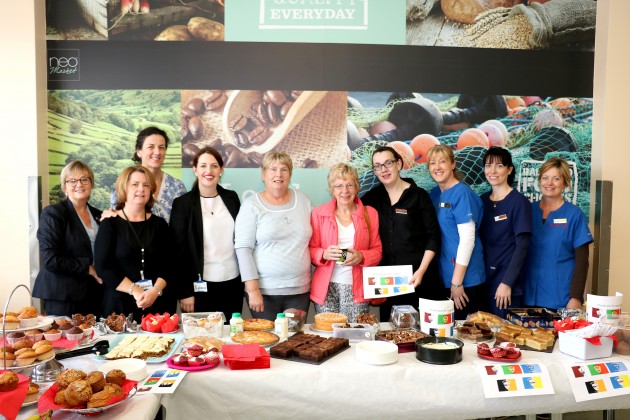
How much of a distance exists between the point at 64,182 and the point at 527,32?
A: 3.96 meters

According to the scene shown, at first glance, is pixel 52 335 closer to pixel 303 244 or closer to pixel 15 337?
pixel 15 337

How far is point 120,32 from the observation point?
4.41m

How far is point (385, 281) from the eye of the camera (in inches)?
133

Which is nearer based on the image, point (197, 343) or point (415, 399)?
point (415, 399)

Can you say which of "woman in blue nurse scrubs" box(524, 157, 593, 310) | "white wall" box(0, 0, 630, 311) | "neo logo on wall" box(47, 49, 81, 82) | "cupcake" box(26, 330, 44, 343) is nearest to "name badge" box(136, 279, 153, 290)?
"cupcake" box(26, 330, 44, 343)

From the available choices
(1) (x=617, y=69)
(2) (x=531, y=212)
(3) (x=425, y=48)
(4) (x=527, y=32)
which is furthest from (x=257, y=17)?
(1) (x=617, y=69)

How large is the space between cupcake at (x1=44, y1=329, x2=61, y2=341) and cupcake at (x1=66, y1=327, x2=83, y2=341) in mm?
43

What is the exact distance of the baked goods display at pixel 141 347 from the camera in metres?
2.43

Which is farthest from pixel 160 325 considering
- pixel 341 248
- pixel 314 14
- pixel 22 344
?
pixel 314 14

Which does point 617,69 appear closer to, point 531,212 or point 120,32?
point 531,212

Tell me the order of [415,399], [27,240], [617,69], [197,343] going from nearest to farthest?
[415,399]
[197,343]
[27,240]
[617,69]

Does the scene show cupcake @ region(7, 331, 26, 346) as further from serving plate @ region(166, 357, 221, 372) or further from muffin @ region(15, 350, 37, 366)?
serving plate @ region(166, 357, 221, 372)

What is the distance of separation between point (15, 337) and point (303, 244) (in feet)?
5.85

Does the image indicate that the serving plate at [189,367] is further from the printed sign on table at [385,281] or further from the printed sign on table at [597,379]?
the printed sign on table at [597,379]
